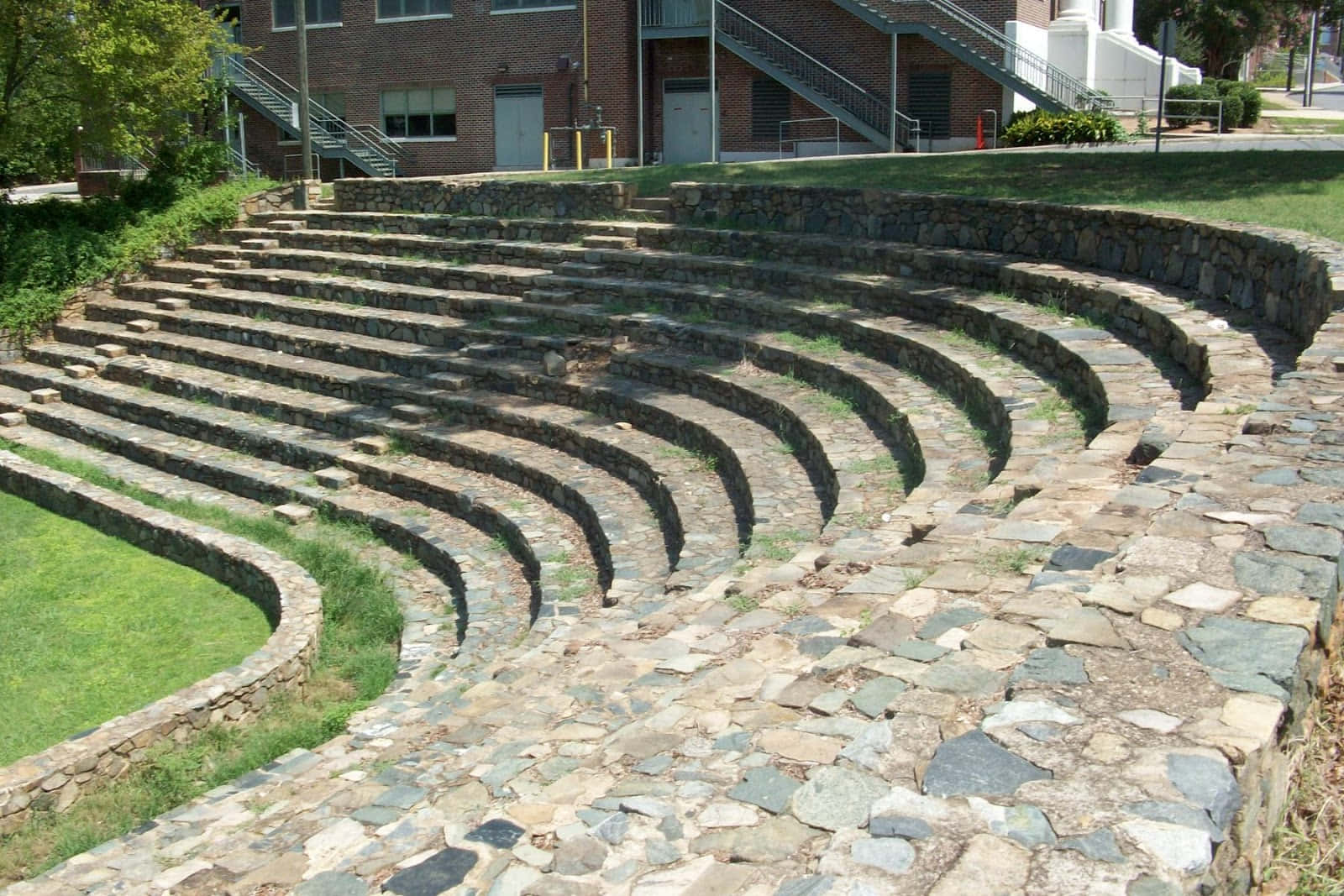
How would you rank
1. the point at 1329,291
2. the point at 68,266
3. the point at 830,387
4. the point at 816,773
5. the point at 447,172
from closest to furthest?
the point at 816,773
the point at 1329,291
the point at 830,387
the point at 68,266
the point at 447,172

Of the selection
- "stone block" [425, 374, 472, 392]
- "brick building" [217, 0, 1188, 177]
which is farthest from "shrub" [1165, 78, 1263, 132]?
"stone block" [425, 374, 472, 392]

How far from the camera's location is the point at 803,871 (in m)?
3.31

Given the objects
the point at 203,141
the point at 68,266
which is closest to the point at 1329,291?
the point at 68,266

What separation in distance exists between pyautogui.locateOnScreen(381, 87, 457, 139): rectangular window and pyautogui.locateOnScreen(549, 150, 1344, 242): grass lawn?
43.0 feet

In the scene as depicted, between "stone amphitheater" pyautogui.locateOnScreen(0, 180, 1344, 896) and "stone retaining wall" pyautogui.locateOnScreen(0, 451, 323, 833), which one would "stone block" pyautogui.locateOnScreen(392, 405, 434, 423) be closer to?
"stone amphitheater" pyautogui.locateOnScreen(0, 180, 1344, 896)

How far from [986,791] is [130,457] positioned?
582 inches

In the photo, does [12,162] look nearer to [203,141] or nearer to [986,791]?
[203,141]

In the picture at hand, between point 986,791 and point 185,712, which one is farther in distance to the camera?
point 185,712

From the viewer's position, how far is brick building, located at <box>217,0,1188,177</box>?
2770cm

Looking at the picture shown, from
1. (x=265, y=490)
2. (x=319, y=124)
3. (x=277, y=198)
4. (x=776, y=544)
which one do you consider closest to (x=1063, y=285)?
(x=776, y=544)

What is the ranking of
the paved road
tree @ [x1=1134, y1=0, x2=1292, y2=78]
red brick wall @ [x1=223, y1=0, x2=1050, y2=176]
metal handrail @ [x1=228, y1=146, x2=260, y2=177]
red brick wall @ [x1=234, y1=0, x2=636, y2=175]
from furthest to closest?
tree @ [x1=1134, y1=0, x2=1292, y2=78] < the paved road < metal handrail @ [x1=228, y1=146, x2=260, y2=177] < red brick wall @ [x1=234, y1=0, x2=636, y2=175] < red brick wall @ [x1=223, y1=0, x2=1050, y2=176]

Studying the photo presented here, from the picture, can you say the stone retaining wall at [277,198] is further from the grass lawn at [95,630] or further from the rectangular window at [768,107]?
the rectangular window at [768,107]

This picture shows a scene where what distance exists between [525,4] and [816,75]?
7653 millimetres

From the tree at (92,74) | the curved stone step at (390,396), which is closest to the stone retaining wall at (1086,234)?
the curved stone step at (390,396)
